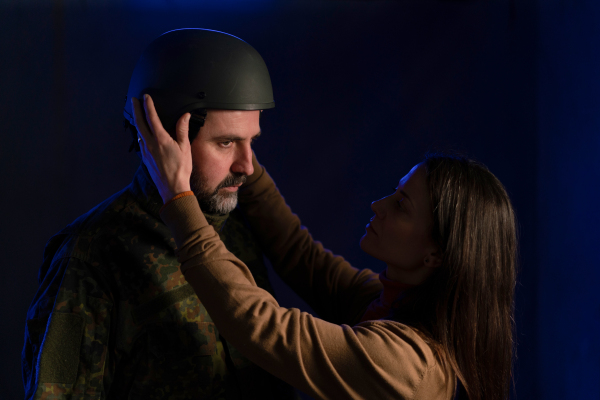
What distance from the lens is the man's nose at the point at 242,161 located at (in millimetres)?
1232

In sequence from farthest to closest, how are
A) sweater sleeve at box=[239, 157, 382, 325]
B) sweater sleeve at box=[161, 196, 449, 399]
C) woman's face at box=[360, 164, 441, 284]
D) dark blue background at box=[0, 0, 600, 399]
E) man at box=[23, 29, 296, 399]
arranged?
dark blue background at box=[0, 0, 600, 399] < sweater sleeve at box=[239, 157, 382, 325] < woman's face at box=[360, 164, 441, 284] < man at box=[23, 29, 296, 399] < sweater sleeve at box=[161, 196, 449, 399]

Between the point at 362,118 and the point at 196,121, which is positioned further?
the point at 362,118

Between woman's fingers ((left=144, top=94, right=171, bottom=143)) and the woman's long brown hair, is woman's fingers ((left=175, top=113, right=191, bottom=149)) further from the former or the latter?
the woman's long brown hair

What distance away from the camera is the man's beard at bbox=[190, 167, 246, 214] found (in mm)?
1214

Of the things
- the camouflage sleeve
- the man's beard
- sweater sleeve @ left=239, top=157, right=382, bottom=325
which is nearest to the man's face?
the man's beard

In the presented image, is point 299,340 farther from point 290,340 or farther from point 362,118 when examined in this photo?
point 362,118

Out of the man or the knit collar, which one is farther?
the knit collar

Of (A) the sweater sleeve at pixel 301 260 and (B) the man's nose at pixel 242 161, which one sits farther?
(A) the sweater sleeve at pixel 301 260

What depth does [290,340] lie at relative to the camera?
38.7 inches

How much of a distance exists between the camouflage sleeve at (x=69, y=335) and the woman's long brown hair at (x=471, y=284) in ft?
2.27

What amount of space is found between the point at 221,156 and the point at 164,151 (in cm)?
17

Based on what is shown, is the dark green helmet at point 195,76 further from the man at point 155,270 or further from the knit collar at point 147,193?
the knit collar at point 147,193

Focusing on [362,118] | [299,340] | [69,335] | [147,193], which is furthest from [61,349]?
[362,118]

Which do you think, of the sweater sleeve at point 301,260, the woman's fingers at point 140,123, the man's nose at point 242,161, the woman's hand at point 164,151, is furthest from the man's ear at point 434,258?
the woman's fingers at point 140,123
